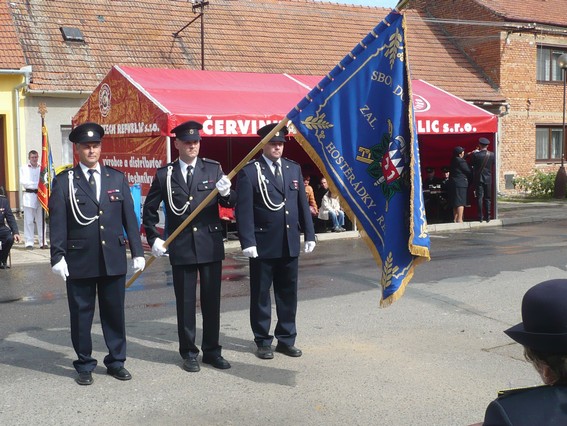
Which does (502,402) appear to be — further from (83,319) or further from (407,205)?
(83,319)

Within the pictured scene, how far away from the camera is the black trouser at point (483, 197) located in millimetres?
17203

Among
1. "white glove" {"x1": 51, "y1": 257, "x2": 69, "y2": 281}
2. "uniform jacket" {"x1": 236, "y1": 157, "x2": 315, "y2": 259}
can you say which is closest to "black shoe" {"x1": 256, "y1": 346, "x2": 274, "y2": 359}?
"uniform jacket" {"x1": 236, "y1": 157, "x2": 315, "y2": 259}

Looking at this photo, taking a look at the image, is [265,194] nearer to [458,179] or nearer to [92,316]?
[92,316]

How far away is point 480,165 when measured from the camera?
16781mm

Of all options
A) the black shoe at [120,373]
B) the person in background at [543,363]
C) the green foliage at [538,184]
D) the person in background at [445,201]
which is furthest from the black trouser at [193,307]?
the green foliage at [538,184]

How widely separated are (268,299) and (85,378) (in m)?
1.63

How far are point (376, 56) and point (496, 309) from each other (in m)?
3.63

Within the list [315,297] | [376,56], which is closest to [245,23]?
[315,297]

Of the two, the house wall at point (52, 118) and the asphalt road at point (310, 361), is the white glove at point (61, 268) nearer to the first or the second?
the asphalt road at point (310, 361)

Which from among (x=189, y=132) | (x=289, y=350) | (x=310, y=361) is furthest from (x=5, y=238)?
(x=310, y=361)

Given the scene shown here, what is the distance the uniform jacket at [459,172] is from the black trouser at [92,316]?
12125 millimetres

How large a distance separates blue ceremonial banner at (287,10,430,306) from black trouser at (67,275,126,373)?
1.91 m

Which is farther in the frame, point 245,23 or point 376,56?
point 245,23

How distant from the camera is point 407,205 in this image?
17.2 feet
